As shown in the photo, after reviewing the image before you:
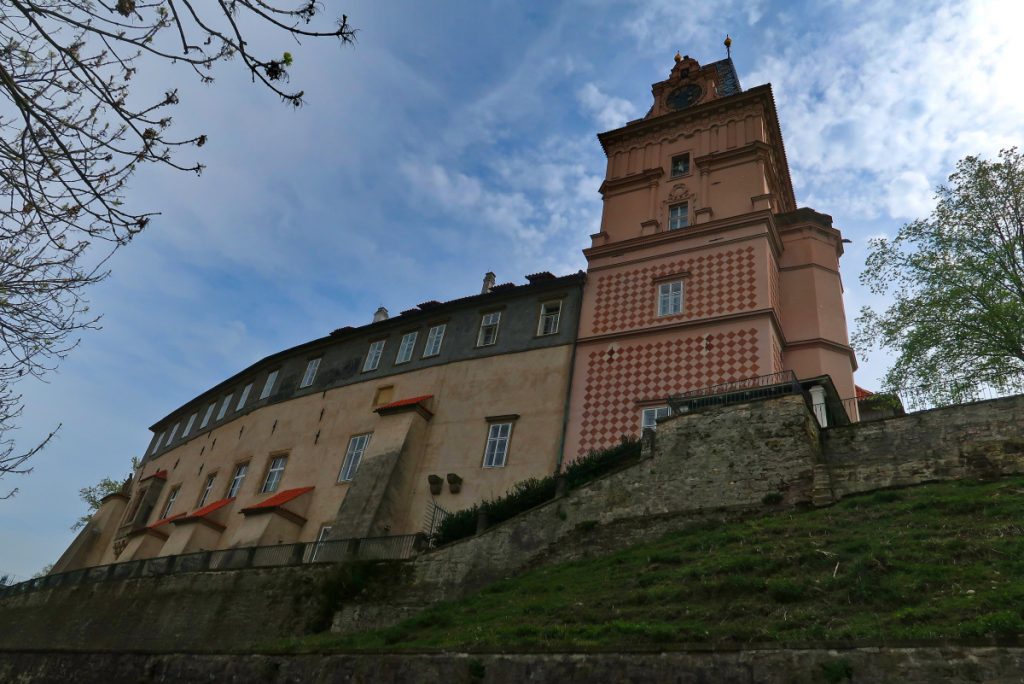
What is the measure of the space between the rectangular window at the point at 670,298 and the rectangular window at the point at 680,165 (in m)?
5.37

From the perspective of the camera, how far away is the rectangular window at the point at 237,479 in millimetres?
29594

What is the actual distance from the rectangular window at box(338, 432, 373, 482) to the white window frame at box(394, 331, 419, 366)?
3.36m

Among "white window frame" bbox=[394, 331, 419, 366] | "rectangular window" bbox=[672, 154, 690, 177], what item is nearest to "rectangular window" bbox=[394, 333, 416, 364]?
"white window frame" bbox=[394, 331, 419, 366]

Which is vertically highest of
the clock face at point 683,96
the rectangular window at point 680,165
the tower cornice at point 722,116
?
the clock face at point 683,96

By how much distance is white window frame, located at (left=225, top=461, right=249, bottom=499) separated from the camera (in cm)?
2956

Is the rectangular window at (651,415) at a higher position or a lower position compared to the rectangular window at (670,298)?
lower

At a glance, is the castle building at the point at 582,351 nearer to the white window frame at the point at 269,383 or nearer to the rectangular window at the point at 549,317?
the rectangular window at the point at 549,317

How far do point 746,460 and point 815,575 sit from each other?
5117mm

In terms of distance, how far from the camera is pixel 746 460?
1545 cm

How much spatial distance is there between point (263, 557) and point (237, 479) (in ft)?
37.0

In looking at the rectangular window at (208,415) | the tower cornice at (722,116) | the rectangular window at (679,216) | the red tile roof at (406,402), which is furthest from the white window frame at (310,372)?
the rectangular window at (679,216)

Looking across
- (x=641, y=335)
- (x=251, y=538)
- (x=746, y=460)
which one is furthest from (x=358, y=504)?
(x=746, y=460)

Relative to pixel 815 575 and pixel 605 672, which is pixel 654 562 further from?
pixel 605 672

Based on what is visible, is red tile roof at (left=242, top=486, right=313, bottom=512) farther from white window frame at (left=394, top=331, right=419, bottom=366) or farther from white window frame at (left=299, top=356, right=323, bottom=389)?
white window frame at (left=299, top=356, right=323, bottom=389)
